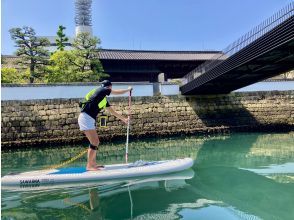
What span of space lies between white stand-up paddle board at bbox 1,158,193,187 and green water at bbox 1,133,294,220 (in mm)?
175

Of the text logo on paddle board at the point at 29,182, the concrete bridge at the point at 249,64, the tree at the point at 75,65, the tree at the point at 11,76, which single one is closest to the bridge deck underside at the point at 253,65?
the concrete bridge at the point at 249,64

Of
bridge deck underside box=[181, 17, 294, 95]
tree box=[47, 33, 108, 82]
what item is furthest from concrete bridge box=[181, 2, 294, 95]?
tree box=[47, 33, 108, 82]

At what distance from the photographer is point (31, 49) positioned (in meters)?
21.5

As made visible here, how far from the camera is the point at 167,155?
1091cm

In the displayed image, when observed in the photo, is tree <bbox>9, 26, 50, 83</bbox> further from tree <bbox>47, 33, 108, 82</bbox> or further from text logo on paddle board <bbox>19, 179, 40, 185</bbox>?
text logo on paddle board <bbox>19, 179, 40, 185</bbox>

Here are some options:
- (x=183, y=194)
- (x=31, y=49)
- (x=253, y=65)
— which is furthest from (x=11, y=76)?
(x=183, y=194)

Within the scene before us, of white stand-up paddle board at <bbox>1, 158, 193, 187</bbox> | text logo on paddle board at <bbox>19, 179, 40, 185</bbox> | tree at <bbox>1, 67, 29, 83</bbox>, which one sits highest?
tree at <bbox>1, 67, 29, 83</bbox>

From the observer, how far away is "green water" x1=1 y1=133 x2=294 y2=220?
4.91 metres

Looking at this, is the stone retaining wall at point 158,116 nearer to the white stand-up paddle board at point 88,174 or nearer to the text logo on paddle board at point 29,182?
the white stand-up paddle board at point 88,174

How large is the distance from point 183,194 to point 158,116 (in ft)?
37.0

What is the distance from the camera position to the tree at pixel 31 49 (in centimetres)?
2128

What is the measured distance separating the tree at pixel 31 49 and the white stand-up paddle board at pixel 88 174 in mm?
15230

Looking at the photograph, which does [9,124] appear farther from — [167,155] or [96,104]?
[96,104]

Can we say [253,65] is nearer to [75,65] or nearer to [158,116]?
[158,116]
